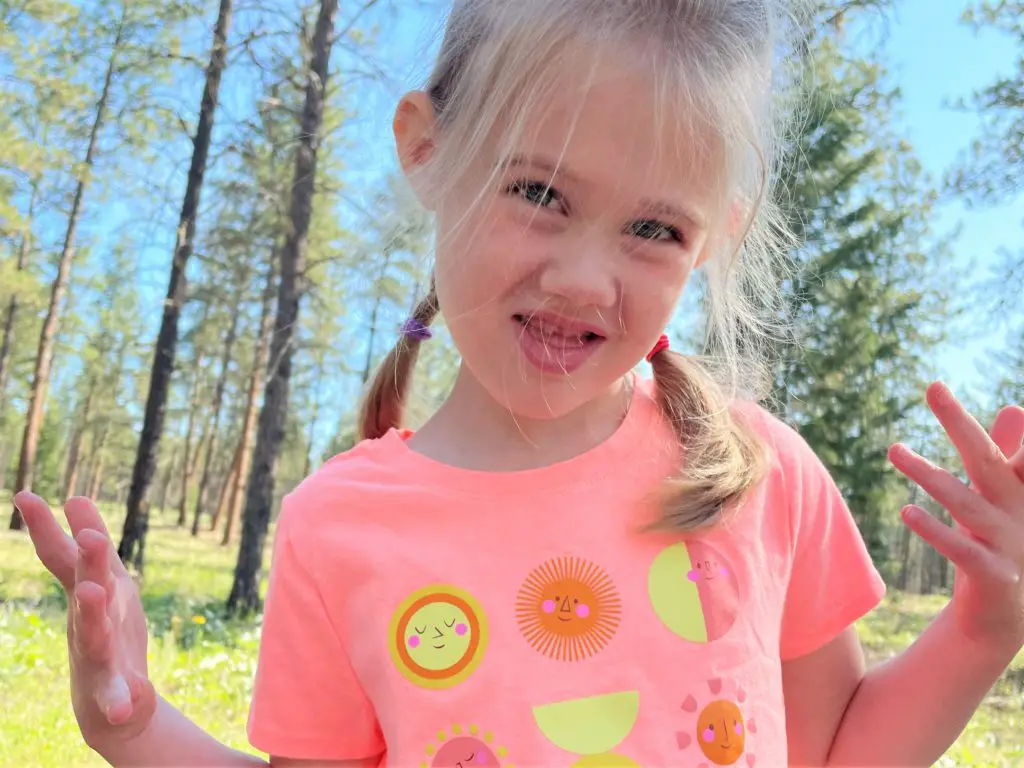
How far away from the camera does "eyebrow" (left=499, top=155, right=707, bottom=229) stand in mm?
855

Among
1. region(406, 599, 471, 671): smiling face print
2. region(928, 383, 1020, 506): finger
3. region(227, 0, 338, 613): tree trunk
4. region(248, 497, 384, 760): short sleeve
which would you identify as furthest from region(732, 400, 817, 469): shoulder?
region(227, 0, 338, 613): tree trunk

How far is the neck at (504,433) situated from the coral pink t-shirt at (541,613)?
0.03 m

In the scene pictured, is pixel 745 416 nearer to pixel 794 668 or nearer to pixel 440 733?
pixel 794 668

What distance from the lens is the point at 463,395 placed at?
112cm

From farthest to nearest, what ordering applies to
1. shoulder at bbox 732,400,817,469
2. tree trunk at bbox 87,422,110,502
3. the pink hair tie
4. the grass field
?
tree trunk at bbox 87,422,110,502
the grass field
the pink hair tie
shoulder at bbox 732,400,817,469

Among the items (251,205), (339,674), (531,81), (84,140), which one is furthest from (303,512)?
(84,140)

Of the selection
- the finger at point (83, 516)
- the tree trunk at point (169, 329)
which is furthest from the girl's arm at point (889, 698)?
the tree trunk at point (169, 329)

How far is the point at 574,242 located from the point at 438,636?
0.46m

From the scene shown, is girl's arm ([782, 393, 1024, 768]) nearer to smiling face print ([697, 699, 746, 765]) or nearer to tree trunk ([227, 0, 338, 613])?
smiling face print ([697, 699, 746, 765])

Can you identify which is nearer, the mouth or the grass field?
the mouth

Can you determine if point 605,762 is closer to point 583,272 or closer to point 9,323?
point 583,272

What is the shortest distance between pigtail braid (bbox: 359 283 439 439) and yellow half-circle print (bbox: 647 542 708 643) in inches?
20.7

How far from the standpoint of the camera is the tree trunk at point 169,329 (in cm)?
743

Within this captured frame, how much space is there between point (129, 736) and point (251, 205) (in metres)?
7.05
